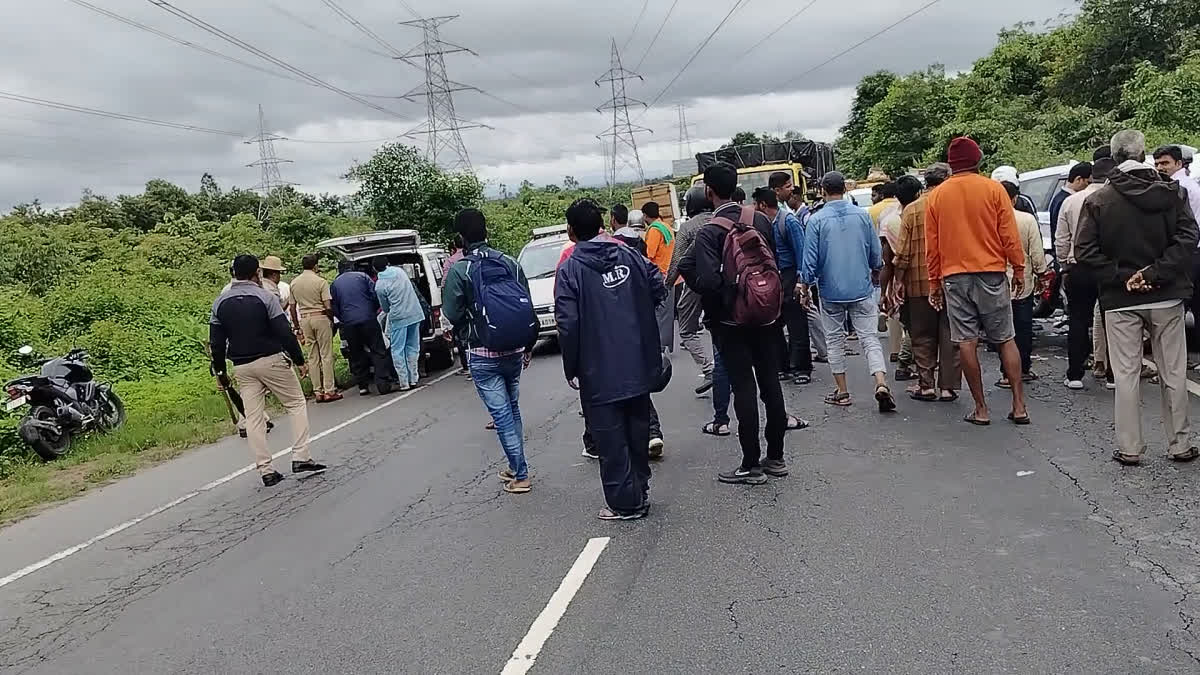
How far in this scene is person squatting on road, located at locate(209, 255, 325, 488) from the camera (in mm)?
7926

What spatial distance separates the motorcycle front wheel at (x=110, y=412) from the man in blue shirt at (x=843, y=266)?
8895 mm

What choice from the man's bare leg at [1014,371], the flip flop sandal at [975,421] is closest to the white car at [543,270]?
the flip flop sandal at [975,421]

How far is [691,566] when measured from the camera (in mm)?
5086

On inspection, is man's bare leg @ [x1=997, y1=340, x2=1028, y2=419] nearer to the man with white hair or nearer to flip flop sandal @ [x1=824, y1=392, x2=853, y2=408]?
the man with white hair

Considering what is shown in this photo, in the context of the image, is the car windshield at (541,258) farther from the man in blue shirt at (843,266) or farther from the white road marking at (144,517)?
the man in blue shirt at (843,266)

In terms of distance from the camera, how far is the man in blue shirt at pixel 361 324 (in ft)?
43.0

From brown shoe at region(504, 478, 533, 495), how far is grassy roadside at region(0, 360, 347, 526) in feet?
15.5

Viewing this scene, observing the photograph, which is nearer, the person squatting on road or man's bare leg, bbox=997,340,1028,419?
man's bare leg, bbox=997,340,1028,419

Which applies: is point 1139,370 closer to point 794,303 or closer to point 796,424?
point 796,424

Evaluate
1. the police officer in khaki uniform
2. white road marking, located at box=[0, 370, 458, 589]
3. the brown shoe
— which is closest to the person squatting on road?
white road marking, located at box=[0, 370, 458, 589]

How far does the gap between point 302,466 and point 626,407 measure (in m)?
3.86

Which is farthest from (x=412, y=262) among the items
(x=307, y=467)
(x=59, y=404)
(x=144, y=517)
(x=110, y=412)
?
(x=144, y=517)

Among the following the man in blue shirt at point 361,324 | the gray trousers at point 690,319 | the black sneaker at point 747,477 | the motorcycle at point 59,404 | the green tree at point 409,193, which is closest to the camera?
the black sneaker at point 747,477

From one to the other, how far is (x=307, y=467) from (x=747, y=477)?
4.23 metres
